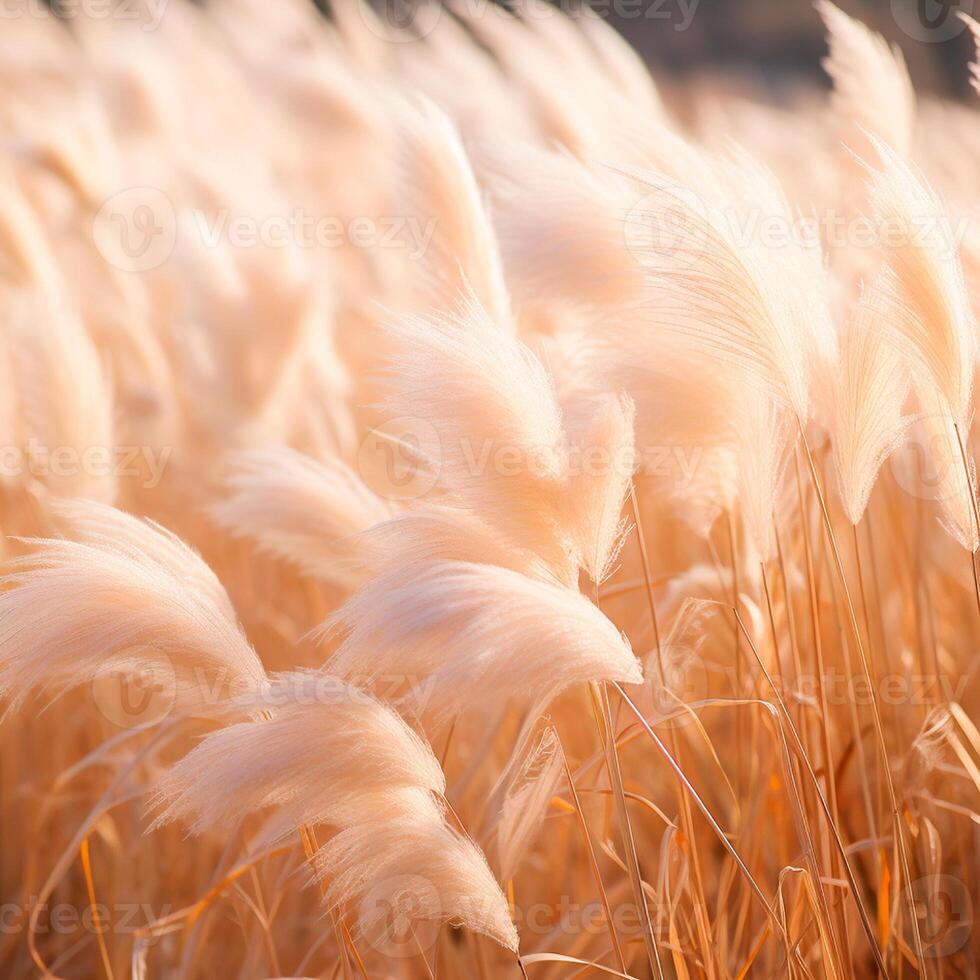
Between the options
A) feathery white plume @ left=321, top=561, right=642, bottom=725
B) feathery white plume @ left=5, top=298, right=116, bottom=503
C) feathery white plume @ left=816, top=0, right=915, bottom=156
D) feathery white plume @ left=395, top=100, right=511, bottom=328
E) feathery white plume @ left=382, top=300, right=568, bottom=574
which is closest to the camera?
feathery white plume @ left=321, top=561, right=642, bottom=725

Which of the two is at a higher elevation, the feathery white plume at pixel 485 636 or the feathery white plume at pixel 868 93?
the feathery white plume at pixel 868 93

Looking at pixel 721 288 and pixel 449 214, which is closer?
pixel 721 288

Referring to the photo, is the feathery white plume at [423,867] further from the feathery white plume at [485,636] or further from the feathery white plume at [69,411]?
the feathery white plume at [69,411]

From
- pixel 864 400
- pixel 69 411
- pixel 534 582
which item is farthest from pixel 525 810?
pixel 69 411

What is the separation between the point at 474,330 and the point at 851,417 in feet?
0.92

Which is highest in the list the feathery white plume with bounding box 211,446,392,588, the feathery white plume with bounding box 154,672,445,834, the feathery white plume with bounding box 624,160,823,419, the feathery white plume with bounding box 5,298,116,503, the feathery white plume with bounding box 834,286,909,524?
the feathery white plume with bounding box 624,160,823,419

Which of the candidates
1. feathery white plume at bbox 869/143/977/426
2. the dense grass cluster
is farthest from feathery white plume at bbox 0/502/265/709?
feathery white plume at bbox 869/143/977/426

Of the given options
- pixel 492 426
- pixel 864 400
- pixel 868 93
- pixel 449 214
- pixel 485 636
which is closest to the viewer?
pixel 485 636

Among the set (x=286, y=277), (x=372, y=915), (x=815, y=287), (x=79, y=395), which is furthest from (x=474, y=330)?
(x=286, y=277)

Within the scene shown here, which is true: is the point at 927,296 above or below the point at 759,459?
above

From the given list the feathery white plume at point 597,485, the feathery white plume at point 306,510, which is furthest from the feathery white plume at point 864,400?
the feathery white plume at point 306,510

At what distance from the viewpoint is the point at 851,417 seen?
789 millimetres

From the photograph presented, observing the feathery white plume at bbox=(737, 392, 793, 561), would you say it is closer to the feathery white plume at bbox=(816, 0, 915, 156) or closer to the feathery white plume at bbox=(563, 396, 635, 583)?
the feathery white plume at bbox=(563, 396, 635, 583)

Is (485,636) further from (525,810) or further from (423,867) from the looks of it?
(525,810)
